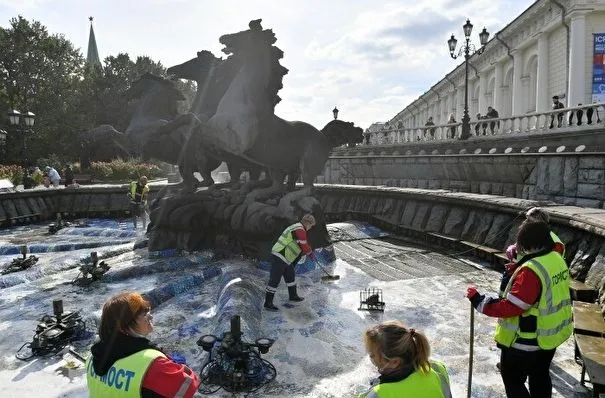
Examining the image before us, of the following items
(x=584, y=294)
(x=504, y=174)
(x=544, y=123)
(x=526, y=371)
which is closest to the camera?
(x=526, y=371)

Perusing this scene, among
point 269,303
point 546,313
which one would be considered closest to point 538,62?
point 269,303

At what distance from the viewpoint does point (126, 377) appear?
7.47ft

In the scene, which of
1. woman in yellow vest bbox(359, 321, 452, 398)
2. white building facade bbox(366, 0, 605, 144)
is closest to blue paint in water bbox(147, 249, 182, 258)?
woman in yellow vest bbox(359, 321, 452, 398)

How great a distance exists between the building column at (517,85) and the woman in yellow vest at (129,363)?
33.3 meters

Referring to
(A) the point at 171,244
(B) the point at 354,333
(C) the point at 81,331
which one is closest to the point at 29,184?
(A) the point at 171,244

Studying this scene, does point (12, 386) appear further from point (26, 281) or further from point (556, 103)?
point (556, 103)

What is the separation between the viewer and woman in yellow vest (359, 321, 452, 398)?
6.93 ft

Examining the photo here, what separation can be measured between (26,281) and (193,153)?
16.8 feet

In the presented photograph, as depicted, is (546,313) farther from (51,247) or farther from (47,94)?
(47,94)

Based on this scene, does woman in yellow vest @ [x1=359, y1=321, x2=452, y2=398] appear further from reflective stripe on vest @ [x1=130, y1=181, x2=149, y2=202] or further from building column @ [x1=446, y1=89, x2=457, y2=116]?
building column @ [x1=446, y1=89, x2=457, y2=116]

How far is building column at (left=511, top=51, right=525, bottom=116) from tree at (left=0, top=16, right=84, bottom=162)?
35.1 metres

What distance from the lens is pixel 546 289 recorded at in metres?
3.44

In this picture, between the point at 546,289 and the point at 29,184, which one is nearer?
the point at 546,289

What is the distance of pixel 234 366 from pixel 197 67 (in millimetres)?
11064
